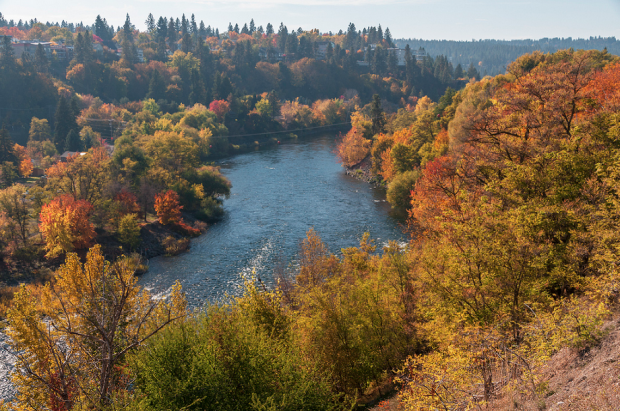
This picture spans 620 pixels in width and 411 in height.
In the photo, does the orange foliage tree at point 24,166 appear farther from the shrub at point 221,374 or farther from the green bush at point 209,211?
the shrub at point 221,374

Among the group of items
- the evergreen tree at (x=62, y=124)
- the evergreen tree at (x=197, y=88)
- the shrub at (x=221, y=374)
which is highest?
the evergreen tree at (x=197, y=88)

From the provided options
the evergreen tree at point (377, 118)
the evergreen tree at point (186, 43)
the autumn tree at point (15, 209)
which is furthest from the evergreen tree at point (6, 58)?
the evergreen tree at point (377, 118)

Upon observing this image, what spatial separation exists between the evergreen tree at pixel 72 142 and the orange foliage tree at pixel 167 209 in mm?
44117

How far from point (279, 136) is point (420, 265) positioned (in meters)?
114

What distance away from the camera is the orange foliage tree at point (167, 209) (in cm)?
6222

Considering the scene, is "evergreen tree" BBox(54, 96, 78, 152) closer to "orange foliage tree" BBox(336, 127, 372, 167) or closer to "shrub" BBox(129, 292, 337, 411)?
"orange foliage tree" BBox(336, 127, 372, 167)

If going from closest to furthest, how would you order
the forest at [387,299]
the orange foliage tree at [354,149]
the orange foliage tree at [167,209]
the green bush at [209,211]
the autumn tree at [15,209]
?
the forest at [387,299] < the autumn tree at [15,209] < the orange foliage tree at [167,209] < the green bush at [209,211] < the orange foliage tree at [354,149]

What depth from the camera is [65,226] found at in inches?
1983

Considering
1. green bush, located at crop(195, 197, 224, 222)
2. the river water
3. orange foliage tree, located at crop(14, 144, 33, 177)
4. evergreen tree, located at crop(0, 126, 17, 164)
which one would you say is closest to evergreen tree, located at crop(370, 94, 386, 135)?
the river water

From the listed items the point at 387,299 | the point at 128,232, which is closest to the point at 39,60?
the point at 128,232

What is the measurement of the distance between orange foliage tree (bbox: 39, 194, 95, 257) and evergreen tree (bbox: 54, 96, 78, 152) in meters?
51.5

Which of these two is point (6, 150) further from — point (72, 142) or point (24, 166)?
point (72, 142)

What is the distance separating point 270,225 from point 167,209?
15673mm

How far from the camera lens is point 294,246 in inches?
2138
